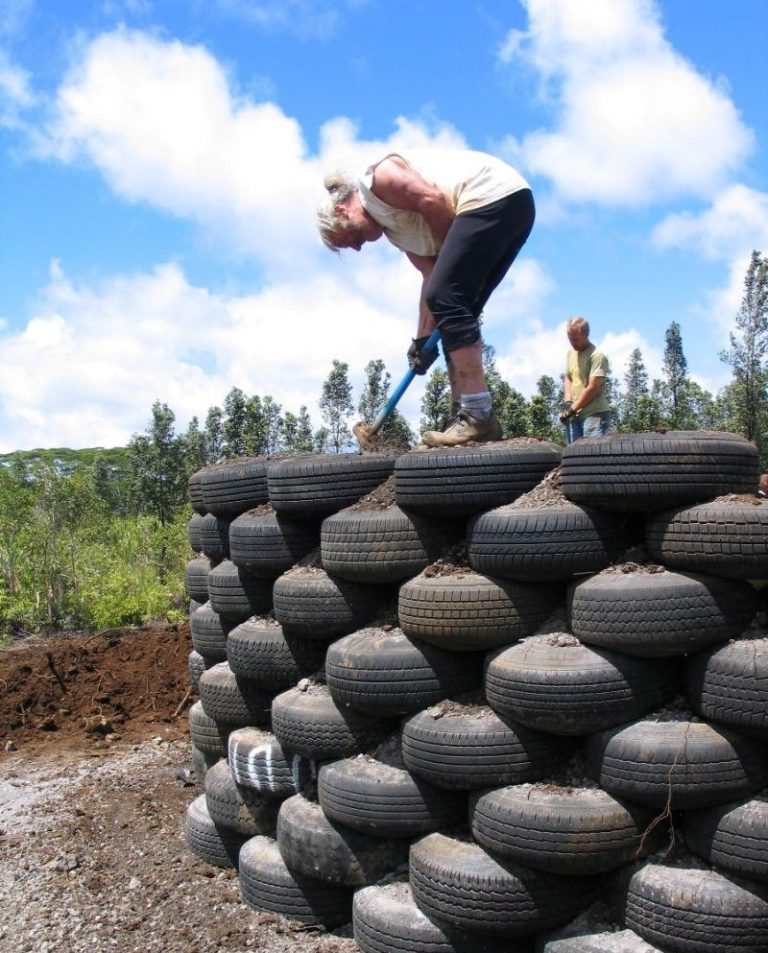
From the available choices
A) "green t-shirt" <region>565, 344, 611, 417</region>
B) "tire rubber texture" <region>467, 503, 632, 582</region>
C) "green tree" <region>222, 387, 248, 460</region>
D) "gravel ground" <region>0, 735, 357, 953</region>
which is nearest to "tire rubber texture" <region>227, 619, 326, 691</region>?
"gravel ground" <region>0, 735, 357, 953</region>

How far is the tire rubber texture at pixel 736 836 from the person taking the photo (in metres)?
2.75

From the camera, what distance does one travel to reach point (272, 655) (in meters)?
4.09

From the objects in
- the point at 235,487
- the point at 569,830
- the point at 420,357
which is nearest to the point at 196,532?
the point at 235,487

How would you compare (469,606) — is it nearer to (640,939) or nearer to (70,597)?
(640,939)

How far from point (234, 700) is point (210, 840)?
80cm

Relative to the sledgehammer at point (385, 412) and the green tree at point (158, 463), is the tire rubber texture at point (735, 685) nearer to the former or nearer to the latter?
the sledgehammer at point (385, 412)

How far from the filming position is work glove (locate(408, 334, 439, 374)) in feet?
15.3

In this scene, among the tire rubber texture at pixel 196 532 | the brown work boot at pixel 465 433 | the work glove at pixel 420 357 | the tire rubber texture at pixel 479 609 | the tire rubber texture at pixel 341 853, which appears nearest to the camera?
the tire rubber texture at pixel 479 609

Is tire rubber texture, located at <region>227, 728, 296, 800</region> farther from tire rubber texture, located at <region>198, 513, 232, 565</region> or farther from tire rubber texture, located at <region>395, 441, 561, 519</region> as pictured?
tire rubber texture, located at <region>395, 441, 561, 519</region>

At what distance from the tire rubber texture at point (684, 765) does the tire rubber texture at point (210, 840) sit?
2.33m

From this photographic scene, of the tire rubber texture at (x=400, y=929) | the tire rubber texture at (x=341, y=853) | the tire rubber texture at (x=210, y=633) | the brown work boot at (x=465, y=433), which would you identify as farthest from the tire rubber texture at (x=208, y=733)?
the brown work boot at (x=465, y=433)

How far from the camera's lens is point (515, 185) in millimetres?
3877

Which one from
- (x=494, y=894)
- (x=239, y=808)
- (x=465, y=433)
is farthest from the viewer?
(x=239, y=808)

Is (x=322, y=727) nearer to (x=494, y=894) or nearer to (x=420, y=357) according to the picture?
(x=494, y=894)
